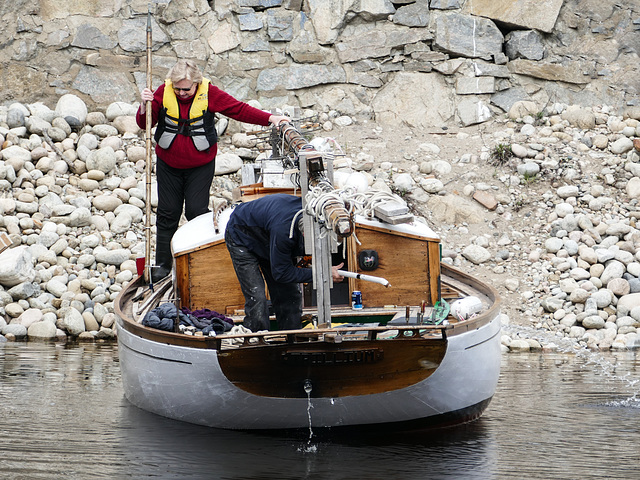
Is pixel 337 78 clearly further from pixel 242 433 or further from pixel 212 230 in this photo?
pixel 242 433

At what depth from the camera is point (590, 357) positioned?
9719mm

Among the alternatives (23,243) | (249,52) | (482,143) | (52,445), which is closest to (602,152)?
(482,143)

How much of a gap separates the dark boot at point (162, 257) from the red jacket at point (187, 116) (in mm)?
731

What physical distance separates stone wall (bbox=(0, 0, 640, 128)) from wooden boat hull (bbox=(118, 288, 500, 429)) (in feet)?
23.8

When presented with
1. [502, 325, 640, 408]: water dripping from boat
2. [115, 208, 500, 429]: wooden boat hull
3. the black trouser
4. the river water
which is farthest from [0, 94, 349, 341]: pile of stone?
[502, 325, 640, 408]: water dripping from boat

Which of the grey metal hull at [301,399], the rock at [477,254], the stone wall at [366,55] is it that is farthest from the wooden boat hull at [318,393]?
the stone wall at [366,55]

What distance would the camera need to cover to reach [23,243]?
1136 centimetres

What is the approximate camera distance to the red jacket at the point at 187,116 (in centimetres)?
864

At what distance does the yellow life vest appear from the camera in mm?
8617

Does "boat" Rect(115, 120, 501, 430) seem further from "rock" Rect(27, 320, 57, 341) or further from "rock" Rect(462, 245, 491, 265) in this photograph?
"rock" Rect(462, 245, 491, 265)

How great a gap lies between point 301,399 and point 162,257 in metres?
3.17

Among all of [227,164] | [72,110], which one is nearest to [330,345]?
[227,164]

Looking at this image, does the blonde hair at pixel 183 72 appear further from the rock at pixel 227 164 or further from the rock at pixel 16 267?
the rock at pixel 227 164

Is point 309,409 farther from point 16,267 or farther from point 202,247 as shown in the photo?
point 16,267
